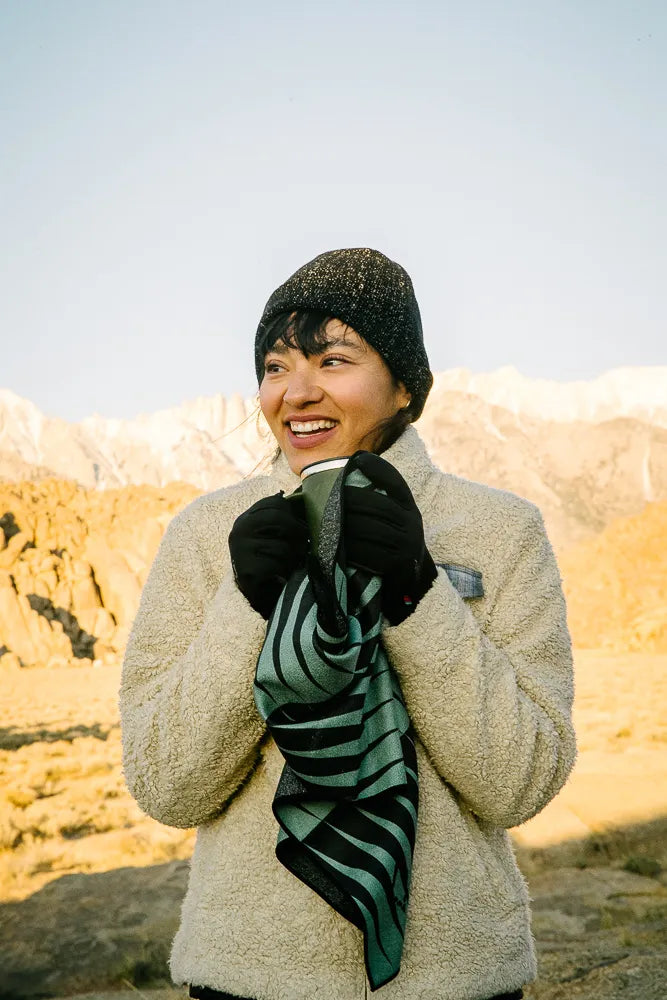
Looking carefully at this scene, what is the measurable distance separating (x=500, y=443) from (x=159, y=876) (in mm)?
80087

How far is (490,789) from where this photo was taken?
1.43 m

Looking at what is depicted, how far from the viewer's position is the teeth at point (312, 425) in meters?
1.63

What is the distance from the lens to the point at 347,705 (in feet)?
4.17

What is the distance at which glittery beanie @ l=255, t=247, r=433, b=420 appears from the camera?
1670 millimetres

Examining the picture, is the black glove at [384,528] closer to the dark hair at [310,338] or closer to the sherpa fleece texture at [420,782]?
the sherpa fleece texture at [420,782]

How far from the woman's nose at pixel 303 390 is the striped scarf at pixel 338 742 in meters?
0.27

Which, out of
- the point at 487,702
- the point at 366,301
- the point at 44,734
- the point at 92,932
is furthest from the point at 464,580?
the point at 44,734

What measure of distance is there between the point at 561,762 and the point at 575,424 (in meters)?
90.7

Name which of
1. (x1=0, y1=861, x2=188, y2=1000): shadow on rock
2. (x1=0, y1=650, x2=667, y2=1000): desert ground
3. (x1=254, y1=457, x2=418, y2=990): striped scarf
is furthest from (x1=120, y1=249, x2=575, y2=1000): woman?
(x1=0, y1=861, x2=188, y2=1000): shadow on rock

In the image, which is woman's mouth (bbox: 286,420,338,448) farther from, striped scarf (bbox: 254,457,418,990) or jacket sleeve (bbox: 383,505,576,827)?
jacket sleeve (bbox: 383,505,576,827)

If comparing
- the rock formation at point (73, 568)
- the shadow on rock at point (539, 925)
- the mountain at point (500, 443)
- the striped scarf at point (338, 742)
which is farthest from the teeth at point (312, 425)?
the mountain at point (500, 443)

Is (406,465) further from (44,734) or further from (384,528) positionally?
(44,734)

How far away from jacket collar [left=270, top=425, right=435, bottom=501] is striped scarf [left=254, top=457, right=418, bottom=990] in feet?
1.16

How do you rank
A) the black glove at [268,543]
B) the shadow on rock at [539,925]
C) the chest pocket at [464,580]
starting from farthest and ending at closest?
the shadow on rock at [539,925], the chest pocket at [464,580], the black glove at [268,543]
